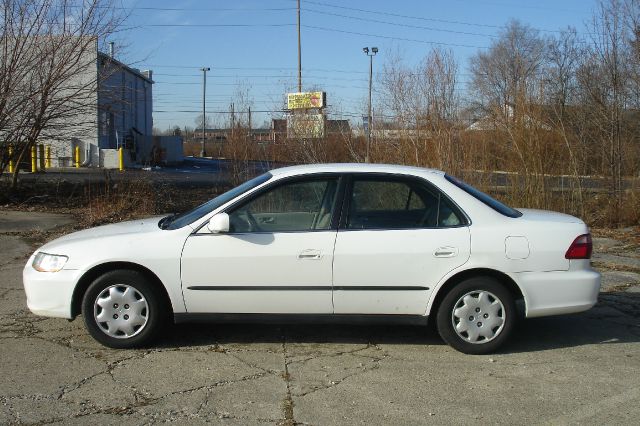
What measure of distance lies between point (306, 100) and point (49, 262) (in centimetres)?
1155

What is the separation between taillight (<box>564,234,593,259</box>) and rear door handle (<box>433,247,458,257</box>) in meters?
0.90

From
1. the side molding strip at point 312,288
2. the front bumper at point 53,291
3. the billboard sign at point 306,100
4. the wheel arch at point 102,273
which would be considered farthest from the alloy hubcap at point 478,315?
the billboard sign at point 306,100

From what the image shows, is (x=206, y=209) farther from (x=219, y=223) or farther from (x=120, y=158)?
(x=120, y=158)

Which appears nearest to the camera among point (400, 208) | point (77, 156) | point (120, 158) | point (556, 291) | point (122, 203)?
point (556, 291)

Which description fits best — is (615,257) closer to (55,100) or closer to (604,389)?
(604,389)

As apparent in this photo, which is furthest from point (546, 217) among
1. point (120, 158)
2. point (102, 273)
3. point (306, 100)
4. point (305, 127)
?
point (120, 158)

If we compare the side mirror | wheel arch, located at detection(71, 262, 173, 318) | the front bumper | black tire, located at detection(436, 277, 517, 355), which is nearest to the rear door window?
black tire, located at detection(436, 277, 517, 355)

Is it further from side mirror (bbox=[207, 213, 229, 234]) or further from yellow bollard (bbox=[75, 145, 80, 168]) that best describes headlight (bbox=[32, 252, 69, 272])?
yellow bollard (bbox=[75, 145, 80, 168])

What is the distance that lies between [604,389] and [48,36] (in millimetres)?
13771

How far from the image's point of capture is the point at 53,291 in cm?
497

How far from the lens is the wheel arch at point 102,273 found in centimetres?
496

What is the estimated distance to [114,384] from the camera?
171 inches

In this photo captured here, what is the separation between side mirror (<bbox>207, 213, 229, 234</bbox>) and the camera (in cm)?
482

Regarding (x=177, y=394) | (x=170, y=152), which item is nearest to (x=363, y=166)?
(x=177, y=394)
